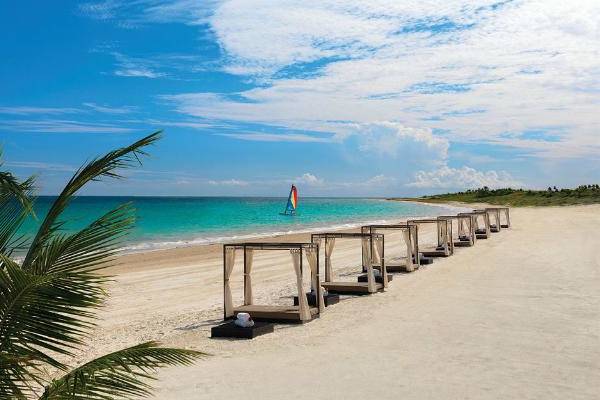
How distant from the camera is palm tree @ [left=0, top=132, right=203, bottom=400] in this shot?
346cm

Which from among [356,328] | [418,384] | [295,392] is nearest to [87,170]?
[295,392]

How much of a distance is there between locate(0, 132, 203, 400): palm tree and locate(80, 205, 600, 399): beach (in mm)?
1791

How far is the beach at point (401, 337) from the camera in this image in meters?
7.27

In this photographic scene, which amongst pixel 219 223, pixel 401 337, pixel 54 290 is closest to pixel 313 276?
pixel 401 337

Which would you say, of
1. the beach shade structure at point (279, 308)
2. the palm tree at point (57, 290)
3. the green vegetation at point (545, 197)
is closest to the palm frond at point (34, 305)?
the palm tree at point (57, 290)

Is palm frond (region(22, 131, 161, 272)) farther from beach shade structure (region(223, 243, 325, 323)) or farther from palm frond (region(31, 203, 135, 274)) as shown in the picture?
beach shade structure (region(223, 243, 325, 323))

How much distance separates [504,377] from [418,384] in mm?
1092

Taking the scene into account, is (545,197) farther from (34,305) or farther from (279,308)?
(34,305)

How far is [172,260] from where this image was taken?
2406 centimetres

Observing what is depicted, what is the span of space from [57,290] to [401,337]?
22.8 feet

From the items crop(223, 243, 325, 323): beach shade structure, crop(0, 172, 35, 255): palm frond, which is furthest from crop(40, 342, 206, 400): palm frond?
crop(223, 243, 325, 323): beach shade structure

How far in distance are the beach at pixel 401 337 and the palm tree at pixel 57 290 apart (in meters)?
1.79

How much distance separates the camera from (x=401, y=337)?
381 inches

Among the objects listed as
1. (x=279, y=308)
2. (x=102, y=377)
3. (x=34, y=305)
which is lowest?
(x=279, y=308)
